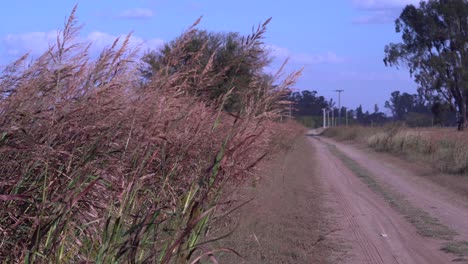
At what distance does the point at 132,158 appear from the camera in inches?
227

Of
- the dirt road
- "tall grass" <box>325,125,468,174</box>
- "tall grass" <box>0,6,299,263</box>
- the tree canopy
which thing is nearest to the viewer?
"tall grass" <box>0,6,299,263</box>

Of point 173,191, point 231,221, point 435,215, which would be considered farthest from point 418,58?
point 173,191

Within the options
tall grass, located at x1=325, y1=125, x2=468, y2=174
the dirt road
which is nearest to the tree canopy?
tall grass, located at x1=325, y1=125, x2=468, y2=174

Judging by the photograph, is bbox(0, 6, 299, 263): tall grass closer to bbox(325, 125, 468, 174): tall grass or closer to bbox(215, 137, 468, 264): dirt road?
bbox(215, 137, 468, 264): dirt road

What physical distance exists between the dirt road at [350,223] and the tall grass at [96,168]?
36.3 inches

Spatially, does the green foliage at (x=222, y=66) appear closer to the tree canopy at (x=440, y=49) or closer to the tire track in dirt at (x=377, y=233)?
the tire track in dirt at (x=377, y=233)

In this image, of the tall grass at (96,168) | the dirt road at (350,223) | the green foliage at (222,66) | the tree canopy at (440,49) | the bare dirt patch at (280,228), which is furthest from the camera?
the tree canopy at (440,49)

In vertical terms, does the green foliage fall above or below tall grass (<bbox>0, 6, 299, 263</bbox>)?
above

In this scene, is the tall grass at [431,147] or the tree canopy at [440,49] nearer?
the tall grass at [431,147]

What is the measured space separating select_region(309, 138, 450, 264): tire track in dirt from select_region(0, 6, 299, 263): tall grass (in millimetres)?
3889

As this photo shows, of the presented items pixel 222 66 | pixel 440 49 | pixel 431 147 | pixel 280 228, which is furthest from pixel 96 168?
pixel 440 49

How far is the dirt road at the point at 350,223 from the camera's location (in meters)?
9.42

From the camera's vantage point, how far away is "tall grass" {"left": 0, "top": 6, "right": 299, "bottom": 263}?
4.56 m

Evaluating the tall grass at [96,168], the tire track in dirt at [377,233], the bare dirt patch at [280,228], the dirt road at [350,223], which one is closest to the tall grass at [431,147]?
the dirt road at [350,223]
